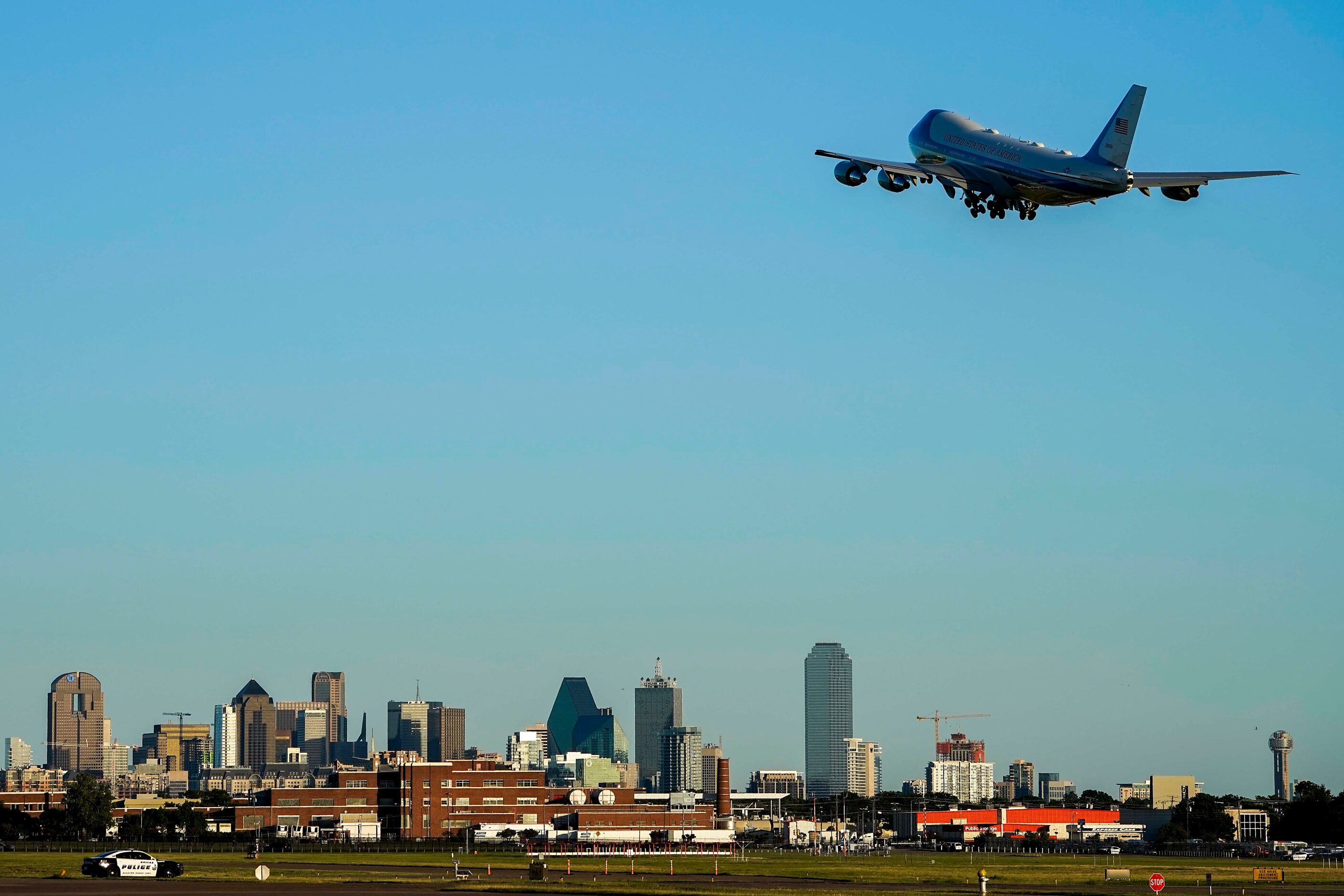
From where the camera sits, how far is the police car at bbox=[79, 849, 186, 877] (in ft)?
370

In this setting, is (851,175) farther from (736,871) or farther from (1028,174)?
(736,871)

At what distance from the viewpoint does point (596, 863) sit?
496 ft

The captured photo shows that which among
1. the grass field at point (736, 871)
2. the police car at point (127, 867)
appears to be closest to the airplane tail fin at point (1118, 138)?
the grass field at point (736, 871)

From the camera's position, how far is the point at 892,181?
9550 cm

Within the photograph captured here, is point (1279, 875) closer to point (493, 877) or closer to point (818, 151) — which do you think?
point (493, 877)

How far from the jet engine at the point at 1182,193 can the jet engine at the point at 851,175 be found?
680 inches

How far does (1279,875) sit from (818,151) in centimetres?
7279

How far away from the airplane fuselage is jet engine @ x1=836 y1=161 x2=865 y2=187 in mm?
3606

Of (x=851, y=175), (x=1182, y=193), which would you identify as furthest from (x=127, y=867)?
(x=1182, y=193)

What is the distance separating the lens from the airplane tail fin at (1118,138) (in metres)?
91.2

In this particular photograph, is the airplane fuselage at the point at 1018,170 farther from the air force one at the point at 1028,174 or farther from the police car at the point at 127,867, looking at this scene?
the police car at the point at 127,867

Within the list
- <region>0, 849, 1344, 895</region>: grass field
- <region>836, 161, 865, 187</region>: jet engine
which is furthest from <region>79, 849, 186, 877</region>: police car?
<region>836, 161, 865, 187</region>: jet engine

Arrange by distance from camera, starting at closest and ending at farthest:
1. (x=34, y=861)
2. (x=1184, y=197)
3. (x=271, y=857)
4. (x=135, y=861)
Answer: (x=1184, y=197), (x=135, y=861), (x=34, y=861), (x=271, y=857)

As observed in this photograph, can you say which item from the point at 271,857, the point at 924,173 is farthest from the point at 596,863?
the point at 924,173
